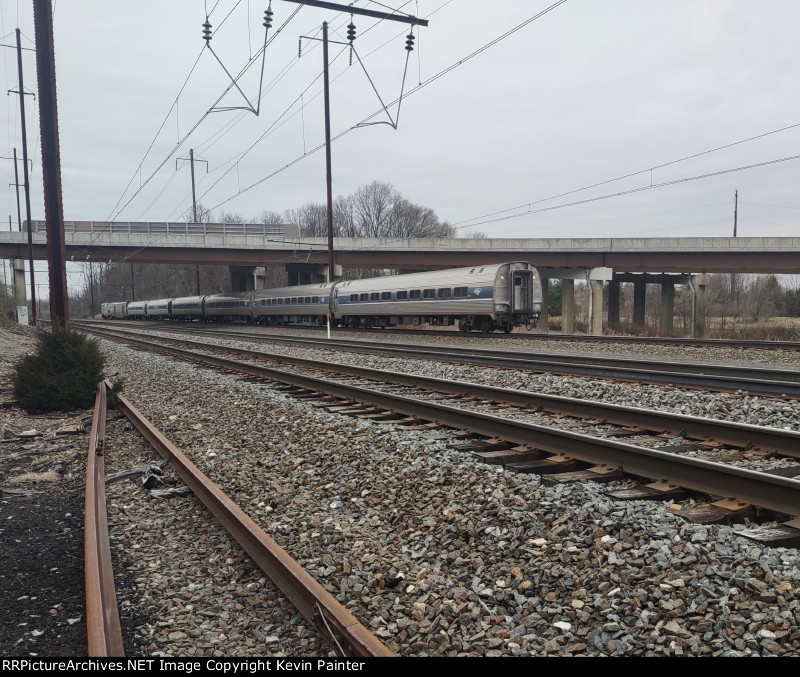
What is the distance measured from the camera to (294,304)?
41.3 m

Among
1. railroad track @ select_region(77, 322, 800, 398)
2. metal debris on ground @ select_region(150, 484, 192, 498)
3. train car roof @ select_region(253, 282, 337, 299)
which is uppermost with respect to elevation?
train car roof @ select_region(253, 282, 337, 299)

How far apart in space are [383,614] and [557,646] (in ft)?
3.19

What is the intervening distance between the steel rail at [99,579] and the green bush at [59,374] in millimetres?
5427

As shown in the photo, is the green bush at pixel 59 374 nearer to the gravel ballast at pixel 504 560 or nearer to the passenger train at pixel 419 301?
the gravel ballast at pixel 504 560

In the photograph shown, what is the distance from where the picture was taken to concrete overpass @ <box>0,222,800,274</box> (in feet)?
145

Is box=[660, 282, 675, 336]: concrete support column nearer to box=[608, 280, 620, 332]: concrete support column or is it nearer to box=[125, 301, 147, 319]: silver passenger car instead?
box=[608, 280, 620, 332]: concrete support column

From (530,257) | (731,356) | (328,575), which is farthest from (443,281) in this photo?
(328,575)

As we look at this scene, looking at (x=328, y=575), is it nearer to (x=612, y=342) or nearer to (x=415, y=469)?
(x=415, y=469)

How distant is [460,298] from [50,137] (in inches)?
723

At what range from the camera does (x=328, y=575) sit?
3988 mm

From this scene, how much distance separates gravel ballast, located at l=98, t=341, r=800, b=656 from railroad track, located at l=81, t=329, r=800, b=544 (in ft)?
1.50

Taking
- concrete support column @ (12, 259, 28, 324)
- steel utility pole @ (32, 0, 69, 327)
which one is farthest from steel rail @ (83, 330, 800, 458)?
concrete support column @ (12, 259, 28, 324)

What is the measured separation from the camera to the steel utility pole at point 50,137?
12.5 metres

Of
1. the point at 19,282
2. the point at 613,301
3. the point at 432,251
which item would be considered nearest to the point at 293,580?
the point at 432,251
